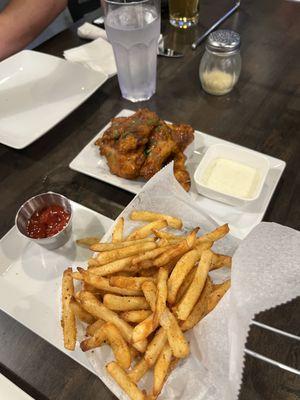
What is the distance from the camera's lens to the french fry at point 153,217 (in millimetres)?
1327

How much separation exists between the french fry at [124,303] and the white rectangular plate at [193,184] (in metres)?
0.52

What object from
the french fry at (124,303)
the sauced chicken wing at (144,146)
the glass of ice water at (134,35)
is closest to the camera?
the french fry at (124,303)

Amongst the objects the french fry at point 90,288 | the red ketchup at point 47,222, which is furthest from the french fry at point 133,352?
the red ketchup at point 47,222

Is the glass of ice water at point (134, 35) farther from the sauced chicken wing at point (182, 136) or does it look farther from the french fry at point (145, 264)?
the french fry at point (145, 264)

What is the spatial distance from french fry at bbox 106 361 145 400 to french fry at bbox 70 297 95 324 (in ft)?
0.68

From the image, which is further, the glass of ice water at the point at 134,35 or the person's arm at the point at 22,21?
the person's arm at the point at 22,21

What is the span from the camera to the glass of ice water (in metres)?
1.97

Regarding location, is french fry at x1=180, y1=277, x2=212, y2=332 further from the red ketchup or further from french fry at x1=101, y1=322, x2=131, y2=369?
the red ketchup

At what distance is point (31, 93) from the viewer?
2.30 metres

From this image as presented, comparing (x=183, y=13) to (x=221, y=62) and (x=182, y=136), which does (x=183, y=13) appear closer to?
(x=221, y=62)

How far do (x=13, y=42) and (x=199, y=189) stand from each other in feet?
6.96

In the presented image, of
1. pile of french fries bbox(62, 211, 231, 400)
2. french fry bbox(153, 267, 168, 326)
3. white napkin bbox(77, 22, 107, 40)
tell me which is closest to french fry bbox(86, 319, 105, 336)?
pile of french fries bbox(62, 211, 231, 400)

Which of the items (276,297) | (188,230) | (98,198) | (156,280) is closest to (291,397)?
(276,297)

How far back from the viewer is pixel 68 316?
3.66 feet
